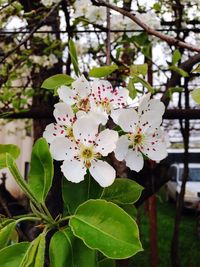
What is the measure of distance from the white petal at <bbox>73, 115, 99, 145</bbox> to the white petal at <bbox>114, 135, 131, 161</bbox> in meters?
0.04

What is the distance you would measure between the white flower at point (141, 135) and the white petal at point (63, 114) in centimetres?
7

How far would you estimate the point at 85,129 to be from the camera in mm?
613

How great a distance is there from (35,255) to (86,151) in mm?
149

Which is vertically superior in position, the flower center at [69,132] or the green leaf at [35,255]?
the flower center at [69,132]

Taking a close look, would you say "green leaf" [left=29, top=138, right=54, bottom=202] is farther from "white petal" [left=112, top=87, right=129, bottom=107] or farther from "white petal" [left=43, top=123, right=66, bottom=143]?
"white petal" [left=112, top=87, right=129, bottom=107]

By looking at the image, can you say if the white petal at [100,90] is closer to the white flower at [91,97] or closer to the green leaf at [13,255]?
the white flower at [91,97]

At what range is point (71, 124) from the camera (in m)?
0.64

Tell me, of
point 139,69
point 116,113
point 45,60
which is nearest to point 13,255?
point 116,113

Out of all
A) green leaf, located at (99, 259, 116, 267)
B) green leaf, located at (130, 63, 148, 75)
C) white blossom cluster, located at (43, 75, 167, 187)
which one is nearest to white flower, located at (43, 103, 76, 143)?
white blossom cluster, located at (43, 75, 167, 187)

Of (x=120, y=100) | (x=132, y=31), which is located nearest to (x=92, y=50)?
(x=132, y=31)

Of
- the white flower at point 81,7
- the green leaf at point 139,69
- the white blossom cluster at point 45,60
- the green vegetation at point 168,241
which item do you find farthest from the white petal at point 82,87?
the green vegetation at point 168,241

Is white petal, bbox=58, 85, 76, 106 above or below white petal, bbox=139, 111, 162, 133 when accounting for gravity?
above

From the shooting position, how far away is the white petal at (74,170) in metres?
0.61

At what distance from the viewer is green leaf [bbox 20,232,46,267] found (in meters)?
0.55
